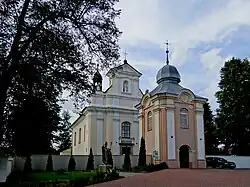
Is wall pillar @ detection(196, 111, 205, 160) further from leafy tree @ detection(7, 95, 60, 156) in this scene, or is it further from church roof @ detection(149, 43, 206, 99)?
leafy tree @ detection(7, 95, 60, 156)

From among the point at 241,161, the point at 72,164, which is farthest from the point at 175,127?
the point at 72,164

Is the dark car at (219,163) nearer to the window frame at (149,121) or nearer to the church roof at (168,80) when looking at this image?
the church roof at (168,80)

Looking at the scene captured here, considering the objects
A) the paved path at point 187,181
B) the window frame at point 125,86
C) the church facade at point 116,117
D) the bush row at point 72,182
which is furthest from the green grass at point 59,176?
the window frame at point 125,86

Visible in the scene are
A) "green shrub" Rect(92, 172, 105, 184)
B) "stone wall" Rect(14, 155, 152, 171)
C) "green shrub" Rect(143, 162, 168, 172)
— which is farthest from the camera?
"stone wall" Rect(14, 155, 152, 171)

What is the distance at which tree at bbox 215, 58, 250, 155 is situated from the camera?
38250 millimetres

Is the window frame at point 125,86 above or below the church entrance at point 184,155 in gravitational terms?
above

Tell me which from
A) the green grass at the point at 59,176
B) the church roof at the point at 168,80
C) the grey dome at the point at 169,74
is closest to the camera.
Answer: the green grass at the point at 59,176

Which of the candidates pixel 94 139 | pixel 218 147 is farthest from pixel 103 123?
pixel 218 147

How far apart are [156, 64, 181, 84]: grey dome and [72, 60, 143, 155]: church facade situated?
664 centimetres

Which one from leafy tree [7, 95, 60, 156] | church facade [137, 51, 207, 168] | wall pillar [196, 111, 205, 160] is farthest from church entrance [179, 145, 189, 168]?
leafy tree [7, 95, 60, 156]

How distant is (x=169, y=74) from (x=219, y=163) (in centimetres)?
946

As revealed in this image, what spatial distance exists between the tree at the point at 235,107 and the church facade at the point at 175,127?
959 centimetres

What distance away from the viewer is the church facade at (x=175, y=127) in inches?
1117

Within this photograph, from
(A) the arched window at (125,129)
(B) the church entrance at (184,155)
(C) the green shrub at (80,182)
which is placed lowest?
(C) the green shrub at (80,182)
